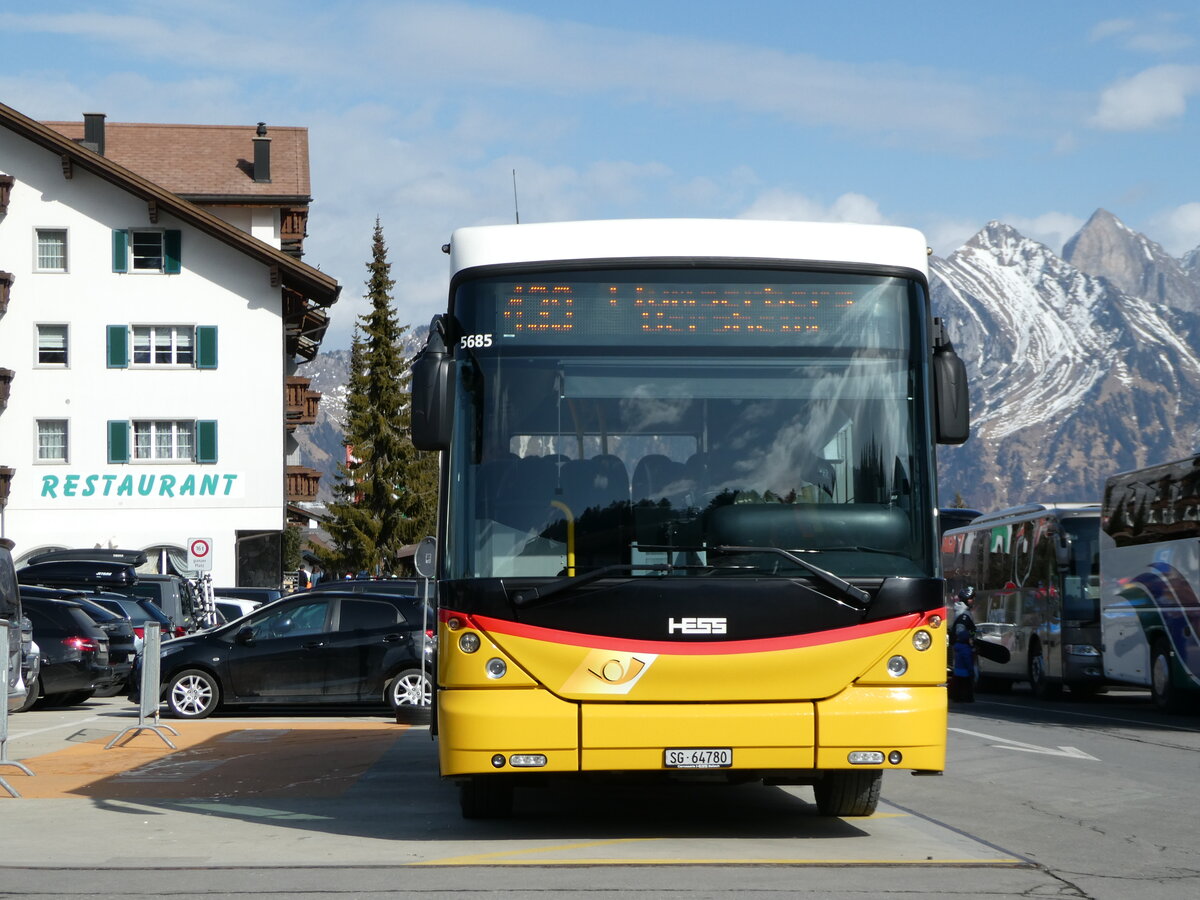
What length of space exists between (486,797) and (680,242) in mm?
3457

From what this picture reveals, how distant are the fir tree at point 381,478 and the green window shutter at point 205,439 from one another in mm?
23282

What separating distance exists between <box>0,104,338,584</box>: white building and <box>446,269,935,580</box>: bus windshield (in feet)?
137

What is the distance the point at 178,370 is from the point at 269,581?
644 centimetres

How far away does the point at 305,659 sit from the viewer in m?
21.9

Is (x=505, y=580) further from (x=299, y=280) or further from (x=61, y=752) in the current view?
(x=299, y=280)

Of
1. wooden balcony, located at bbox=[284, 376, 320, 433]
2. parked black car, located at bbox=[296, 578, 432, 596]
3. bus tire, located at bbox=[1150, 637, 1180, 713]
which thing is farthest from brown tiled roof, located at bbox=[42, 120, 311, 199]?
bus tire, located at bbox=[1150, 637, 1180, 713]

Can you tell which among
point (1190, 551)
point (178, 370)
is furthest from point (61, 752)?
point (178, 370)

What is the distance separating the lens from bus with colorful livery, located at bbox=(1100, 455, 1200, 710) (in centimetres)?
2328

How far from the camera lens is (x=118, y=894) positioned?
8.27m

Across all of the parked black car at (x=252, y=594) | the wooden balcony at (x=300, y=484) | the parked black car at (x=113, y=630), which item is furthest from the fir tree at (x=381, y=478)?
the parked black car at (x=113, y=630)

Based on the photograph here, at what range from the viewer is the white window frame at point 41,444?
50438mm

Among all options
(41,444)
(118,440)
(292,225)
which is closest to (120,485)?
(118,440)

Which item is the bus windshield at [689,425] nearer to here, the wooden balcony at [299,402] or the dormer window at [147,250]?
the dormer window at [147,250]

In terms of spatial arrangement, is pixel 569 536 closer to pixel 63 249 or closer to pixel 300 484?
pixel 63 249
